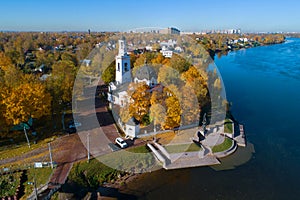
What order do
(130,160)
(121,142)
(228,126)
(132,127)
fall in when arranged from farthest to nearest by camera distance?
(228,126)
(132,127)
(121,142)
(130,160)

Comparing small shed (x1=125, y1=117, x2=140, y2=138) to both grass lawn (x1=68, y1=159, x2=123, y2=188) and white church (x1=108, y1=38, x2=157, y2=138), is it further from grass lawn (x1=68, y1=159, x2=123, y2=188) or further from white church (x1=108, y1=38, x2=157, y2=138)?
white church (x1=108, y1=38, x2=157, y2=138)

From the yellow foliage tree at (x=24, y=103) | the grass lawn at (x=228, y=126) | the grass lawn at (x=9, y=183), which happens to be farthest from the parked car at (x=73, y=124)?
the grass lawn at (x=228, y=126)

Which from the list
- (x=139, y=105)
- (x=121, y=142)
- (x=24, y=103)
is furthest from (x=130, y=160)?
(x=24, y=103)

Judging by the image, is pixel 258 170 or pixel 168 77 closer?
pixel 258 170

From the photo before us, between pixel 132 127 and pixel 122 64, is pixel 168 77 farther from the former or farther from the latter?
pixel 132 127

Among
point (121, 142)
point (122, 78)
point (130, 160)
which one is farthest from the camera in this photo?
point (122, 78)

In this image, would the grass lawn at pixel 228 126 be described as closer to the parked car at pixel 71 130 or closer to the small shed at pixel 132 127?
the small shed at pixel 132 127

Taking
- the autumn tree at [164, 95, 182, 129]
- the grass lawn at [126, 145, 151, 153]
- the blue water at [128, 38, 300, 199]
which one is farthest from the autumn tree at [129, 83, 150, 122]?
the blue water at [128, 38, 300, 199]

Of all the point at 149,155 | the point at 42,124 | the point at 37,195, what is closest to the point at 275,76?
the point at 149,155
